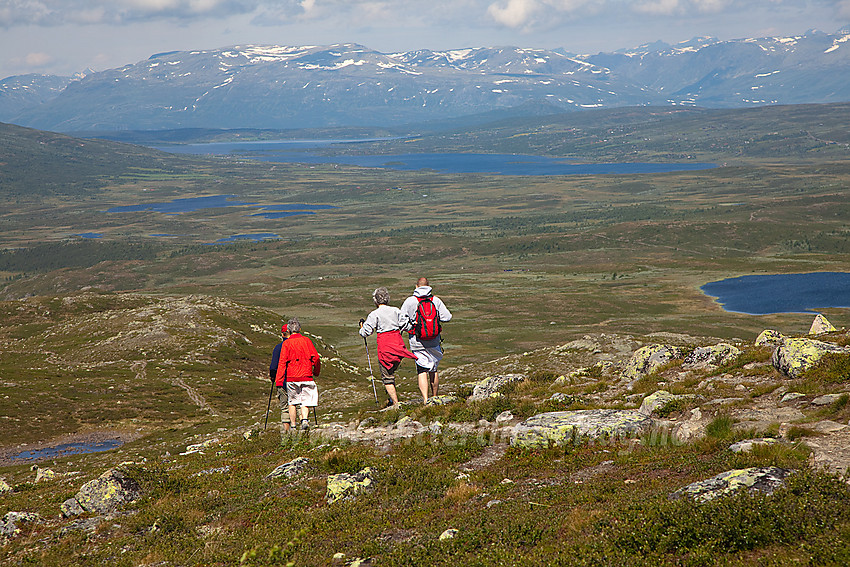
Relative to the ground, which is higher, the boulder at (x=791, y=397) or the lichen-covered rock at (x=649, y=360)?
the boulder at (x=791, y=397)

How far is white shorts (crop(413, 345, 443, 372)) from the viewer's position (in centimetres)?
2203

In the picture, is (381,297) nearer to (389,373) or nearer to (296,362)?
(389,373)

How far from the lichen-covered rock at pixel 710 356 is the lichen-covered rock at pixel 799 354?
3258 mm

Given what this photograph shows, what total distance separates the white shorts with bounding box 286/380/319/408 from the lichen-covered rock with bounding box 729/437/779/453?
44.5 ft

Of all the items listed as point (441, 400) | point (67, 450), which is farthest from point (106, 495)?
point (67, 450)

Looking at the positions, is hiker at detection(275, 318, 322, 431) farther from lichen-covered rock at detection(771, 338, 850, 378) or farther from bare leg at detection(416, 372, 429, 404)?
lichen-covered rock at detection(771, 338, 850, 378)

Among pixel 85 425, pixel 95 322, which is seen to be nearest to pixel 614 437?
pixel 85 425

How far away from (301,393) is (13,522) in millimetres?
9188

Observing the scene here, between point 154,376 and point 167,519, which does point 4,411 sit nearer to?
point 154,376

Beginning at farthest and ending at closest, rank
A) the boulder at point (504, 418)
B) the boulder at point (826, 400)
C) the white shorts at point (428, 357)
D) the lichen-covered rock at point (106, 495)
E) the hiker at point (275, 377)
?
the white shorts at point (428, 357), the hiker at point (275, 377), the boulder at point (504, 418), the lichen-covered rock at point (106, 495), the boulder at point (826, 400)

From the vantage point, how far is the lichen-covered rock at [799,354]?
17.8 meters

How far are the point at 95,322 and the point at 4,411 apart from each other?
29880 millimetres

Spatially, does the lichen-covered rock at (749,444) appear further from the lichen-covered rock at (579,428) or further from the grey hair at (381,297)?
the grey hair at (381,297)

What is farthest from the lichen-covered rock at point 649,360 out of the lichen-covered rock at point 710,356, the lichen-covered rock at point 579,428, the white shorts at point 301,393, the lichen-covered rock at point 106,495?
the lichen-covered rock at point 106,495
